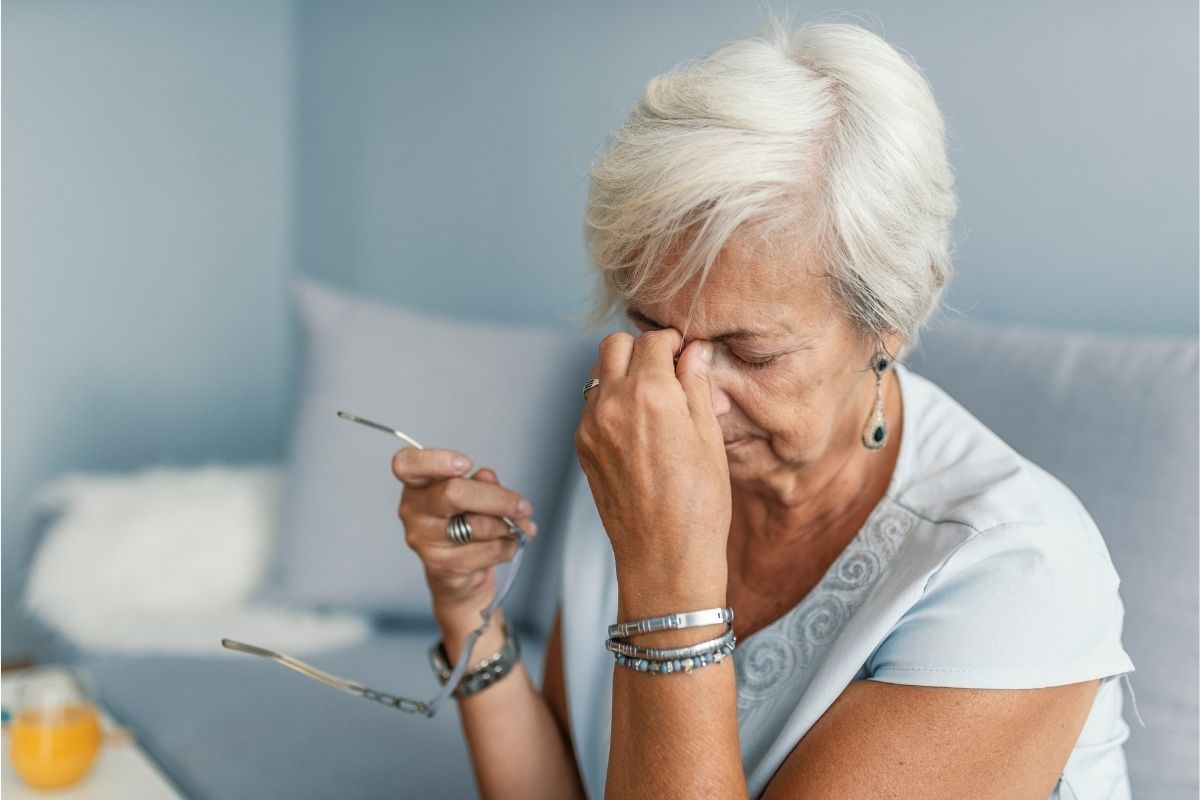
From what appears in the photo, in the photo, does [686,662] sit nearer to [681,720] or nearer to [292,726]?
[681,720]

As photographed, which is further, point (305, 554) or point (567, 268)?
point (567, 268)

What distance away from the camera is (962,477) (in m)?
1.03

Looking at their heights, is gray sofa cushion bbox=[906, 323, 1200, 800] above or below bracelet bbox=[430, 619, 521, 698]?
above

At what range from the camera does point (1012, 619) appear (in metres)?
0.88

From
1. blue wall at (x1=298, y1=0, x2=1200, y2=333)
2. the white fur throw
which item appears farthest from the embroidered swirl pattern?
the white fur throw

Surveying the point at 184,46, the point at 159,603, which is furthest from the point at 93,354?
the point at 159,603

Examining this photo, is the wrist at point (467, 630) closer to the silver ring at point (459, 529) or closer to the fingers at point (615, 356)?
the silver ring at point (459, 529)

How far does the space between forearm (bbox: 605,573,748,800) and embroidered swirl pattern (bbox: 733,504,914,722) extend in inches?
7.2

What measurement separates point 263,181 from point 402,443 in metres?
1.62

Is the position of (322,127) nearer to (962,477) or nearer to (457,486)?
(457,486)

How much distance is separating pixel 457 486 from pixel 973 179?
38.0 inches

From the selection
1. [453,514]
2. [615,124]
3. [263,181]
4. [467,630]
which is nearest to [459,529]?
[453,514]

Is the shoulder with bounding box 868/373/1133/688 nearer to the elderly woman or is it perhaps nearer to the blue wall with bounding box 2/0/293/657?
the elderly woman

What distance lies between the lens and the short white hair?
3.10ft
